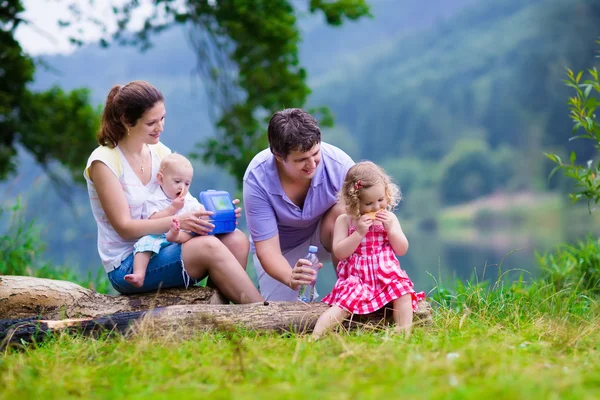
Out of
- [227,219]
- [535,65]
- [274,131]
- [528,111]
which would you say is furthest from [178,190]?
[535,65]

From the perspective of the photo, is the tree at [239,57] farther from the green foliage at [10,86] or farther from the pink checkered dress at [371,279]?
the pink checkered dress at [371,279]

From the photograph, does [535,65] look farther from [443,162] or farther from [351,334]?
[351,334]

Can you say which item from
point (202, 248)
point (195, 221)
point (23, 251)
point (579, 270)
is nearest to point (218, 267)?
point (202, 248)

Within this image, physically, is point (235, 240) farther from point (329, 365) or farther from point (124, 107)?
point (329, 365)

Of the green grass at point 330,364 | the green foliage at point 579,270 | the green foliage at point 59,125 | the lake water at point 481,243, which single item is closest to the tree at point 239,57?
the green foliage at point 59,125

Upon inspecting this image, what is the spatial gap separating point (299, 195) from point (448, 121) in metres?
57.9

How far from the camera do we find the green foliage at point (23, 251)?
5766 millimetres

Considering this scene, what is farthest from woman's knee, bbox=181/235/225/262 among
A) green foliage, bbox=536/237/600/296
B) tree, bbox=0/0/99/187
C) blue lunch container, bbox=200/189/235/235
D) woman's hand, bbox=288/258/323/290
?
tree, bbox=0/0/99/187

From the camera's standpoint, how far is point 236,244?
360 centimetres

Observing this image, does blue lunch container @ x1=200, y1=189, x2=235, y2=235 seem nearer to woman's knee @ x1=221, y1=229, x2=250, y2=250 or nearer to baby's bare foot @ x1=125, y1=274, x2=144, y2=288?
woman's knee @ x1=221, y1=229, x2=250, y2=250

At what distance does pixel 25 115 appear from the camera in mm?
8812

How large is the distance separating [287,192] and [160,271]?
813 mm

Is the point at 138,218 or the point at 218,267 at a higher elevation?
the point at 138,218

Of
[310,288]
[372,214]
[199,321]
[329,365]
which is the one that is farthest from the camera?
[310,288]
